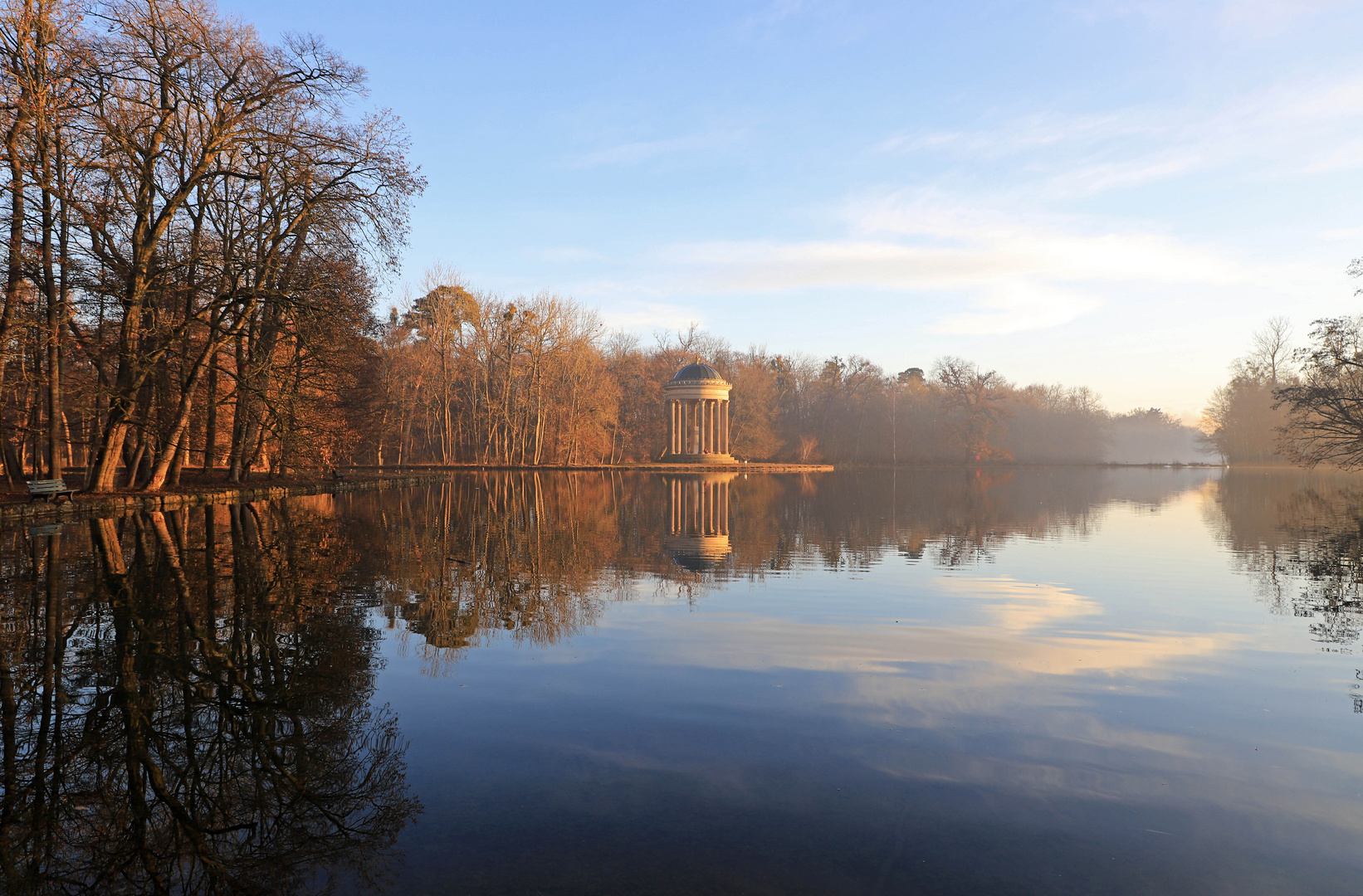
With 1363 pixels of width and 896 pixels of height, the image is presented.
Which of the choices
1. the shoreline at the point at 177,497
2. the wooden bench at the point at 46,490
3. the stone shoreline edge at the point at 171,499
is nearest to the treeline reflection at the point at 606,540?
the stone shoreline edge at the point at 171,499

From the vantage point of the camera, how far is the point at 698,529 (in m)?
21.2

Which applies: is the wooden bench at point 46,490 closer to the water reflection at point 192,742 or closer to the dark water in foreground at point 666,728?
the dark water in foreground at point 666,728

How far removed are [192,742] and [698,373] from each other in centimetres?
7469

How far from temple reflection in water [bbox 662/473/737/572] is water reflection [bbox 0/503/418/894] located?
22.2 feet

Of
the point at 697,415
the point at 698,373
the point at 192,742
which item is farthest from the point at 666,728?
the point at 697,415

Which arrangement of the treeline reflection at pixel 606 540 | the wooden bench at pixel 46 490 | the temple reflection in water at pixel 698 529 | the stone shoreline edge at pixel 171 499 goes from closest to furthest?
the treeline reflection at pixel 606 540 → the temple reflection in water at pixel 698 529 → the stone shoreline edge at pixel 171 499 → the wooden bench at pixel 46 490

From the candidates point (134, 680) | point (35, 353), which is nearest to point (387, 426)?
point (35, 353)

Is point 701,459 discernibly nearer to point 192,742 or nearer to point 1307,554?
point 1307,554

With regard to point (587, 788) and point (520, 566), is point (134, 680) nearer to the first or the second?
point (587, 788)

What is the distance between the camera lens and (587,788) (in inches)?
191

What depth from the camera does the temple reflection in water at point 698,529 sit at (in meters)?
15.7

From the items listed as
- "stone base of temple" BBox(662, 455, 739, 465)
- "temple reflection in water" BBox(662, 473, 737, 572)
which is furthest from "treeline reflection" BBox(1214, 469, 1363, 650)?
"stone base of temple" BBox(662, 455, 739, 465)

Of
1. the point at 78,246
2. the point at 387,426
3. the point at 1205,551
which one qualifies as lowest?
the point at 1205,551

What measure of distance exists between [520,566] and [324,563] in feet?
9.58
